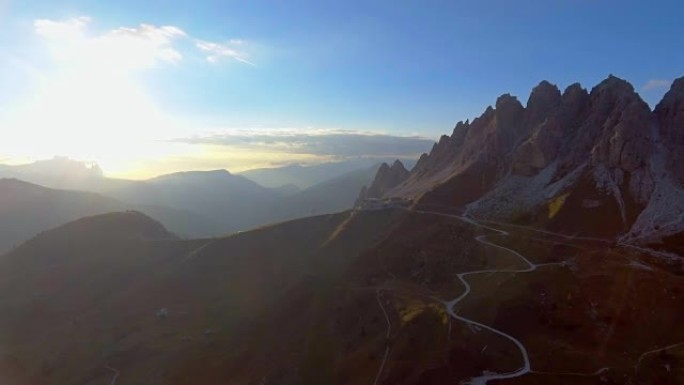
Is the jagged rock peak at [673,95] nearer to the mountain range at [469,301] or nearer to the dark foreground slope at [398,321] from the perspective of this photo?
the mountain range at [469,301]

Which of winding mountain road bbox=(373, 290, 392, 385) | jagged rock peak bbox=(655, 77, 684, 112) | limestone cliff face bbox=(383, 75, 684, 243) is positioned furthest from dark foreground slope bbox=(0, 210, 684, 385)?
jagged rock peak bbox=(655, 77, 684, 112)

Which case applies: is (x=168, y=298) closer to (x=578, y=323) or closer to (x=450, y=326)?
(x=450, y=326)

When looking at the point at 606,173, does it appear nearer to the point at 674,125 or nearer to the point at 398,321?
the point at 674,125

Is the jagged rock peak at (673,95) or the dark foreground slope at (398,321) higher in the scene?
the jagged rock peak at (673,95)

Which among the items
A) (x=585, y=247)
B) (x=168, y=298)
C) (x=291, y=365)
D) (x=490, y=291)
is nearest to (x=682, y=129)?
(x=585, y=247)

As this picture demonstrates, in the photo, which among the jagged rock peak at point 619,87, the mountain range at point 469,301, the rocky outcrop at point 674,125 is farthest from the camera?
the jagged rock peak at point 619,87

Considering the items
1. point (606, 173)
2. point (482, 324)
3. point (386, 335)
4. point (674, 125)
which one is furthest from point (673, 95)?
point (386, 335)

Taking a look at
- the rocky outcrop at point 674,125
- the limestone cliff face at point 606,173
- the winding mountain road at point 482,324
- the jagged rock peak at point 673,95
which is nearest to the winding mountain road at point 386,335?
the winding mountain road at point 482,324

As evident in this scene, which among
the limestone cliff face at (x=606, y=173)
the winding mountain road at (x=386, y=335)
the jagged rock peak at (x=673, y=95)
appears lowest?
the winding mountain road at (x=386, y=335)
